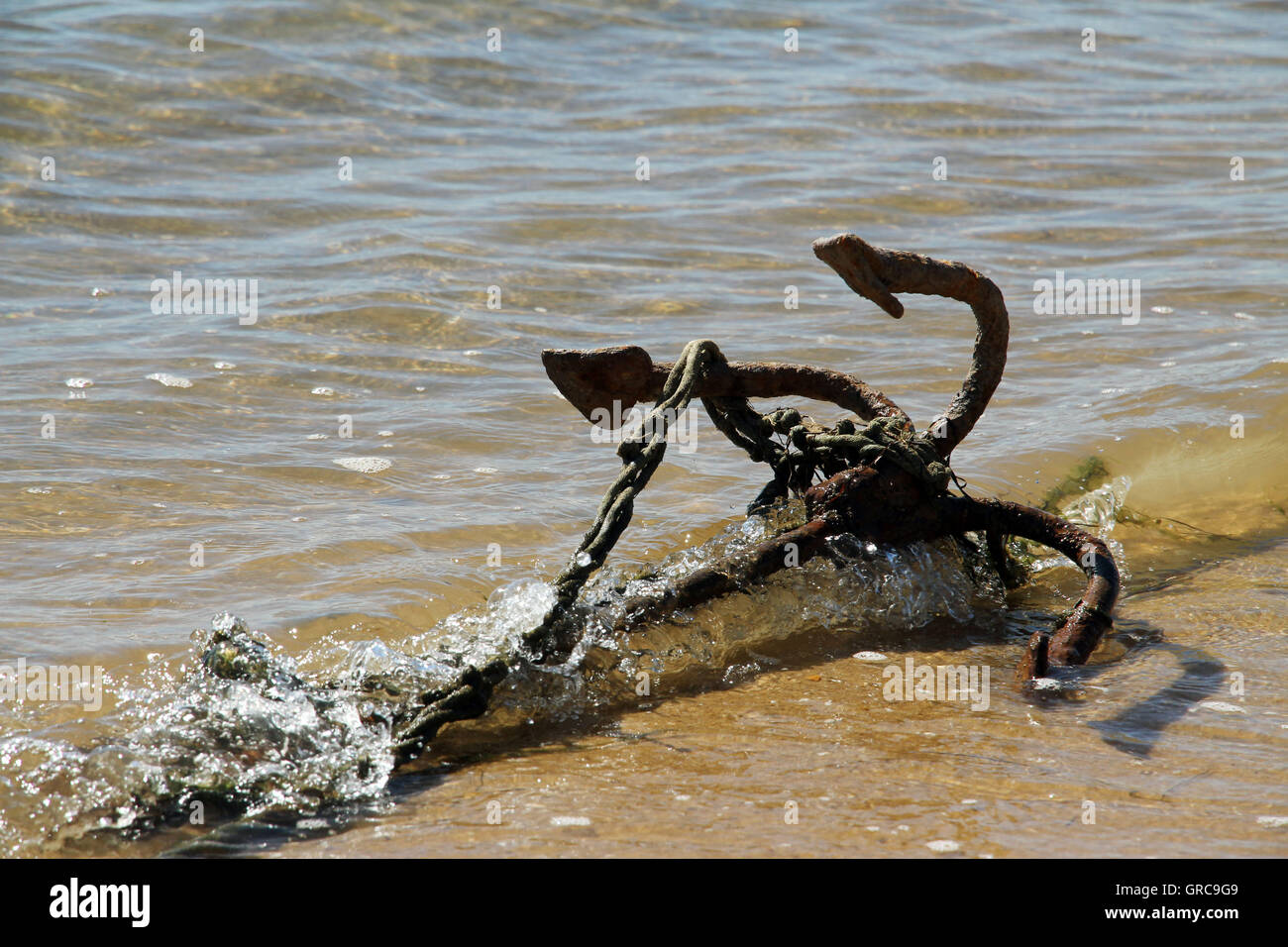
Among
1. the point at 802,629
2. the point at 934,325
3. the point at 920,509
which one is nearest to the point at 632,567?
the point at 802,629

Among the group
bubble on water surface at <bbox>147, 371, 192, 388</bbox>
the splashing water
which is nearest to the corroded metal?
the splashing water

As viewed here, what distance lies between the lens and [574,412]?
5246 mm

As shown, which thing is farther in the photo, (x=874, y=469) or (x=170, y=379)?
(x=170, y=379)

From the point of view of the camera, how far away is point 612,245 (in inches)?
293

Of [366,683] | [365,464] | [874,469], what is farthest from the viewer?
[365,464]

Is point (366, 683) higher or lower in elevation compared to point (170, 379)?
lower

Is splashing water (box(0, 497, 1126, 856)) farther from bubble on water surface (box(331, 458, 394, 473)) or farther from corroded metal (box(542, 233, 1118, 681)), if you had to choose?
bubble on water surface (box(331, 458, 394, 473))

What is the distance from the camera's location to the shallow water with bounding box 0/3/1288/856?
2.42m

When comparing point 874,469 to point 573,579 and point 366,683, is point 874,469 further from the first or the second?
point 366,683

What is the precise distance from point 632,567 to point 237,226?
15.4 ft

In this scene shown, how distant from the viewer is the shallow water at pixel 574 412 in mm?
2416

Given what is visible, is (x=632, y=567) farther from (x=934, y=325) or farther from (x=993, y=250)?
(x=993, y=250)

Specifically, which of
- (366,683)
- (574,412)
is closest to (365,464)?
(574,412)
